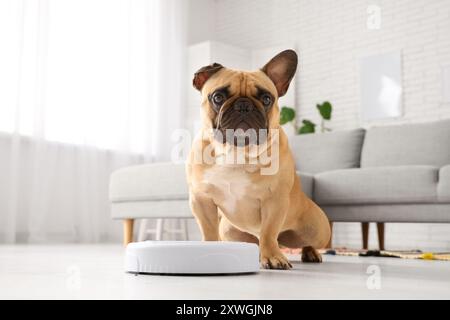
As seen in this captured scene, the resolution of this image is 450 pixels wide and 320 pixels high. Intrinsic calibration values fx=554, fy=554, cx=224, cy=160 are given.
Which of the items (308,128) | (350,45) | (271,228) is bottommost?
(271,228)

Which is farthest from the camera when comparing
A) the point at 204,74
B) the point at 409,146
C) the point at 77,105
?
the point at 77,105

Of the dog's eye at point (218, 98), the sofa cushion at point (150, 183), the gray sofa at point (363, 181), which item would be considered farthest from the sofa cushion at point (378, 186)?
the dog's eye at point (218, 98)

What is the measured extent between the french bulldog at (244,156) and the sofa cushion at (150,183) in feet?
5.55

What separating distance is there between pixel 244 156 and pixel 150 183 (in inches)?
80.8

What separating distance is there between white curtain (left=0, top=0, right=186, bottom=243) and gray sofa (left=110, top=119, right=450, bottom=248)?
4.48 feet

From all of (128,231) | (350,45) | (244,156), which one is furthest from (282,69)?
(350,45)

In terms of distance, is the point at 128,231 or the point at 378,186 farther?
the point at 128,231

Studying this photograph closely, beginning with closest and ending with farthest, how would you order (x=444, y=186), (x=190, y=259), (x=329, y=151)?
(x=190, y=259)
(x=444, y=186)
(x=329, y=151)

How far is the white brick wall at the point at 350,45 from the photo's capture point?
17.5 feet

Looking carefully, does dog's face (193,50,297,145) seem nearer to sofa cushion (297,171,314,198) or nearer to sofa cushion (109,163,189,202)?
sofa cushion (109,163,189,202)

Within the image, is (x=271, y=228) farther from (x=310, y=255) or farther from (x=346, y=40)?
(x=346, y=40)

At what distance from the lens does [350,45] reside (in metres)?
6.00

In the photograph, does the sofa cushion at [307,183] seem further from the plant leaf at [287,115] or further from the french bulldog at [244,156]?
the plant leaf at [287,115]
